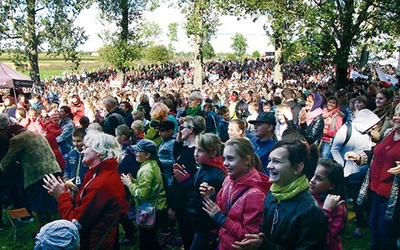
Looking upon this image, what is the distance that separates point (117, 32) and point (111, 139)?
2723 centimetres

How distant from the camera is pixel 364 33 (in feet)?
50.6

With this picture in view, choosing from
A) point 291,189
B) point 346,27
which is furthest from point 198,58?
point 291,189

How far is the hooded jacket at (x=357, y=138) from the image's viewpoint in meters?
5.19

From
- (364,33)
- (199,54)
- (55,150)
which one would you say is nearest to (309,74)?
(199,54)

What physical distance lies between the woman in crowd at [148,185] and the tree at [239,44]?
70.2 m

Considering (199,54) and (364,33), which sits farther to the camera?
(199,54)

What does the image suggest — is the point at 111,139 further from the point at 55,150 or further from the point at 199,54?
the point at 199,54

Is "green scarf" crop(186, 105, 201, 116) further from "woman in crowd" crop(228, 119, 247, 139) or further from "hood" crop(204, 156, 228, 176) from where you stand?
"hood" crop(204, 156, 228, 176)

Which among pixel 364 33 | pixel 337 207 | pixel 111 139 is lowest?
pixel 337 207

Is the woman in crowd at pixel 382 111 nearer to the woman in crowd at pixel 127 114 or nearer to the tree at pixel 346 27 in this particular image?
the woman in crowd at pixel 127 114

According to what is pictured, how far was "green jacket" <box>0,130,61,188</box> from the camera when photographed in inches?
211

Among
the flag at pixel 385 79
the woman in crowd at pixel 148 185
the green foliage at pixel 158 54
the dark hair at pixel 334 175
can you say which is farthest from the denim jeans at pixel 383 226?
the green foliage at pixel 158 54

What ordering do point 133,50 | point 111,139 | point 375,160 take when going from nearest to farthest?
point 111,139, point 375,160, point 133,50

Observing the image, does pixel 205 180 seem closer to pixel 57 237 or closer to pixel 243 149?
pixel 243 149
